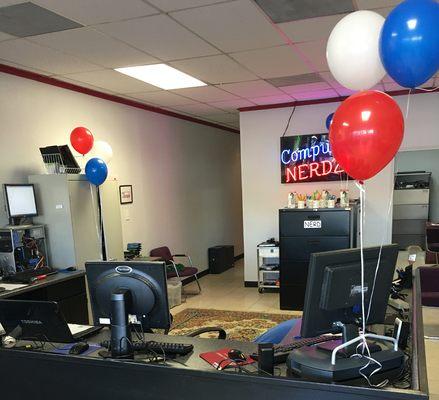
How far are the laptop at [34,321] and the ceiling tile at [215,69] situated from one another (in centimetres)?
269

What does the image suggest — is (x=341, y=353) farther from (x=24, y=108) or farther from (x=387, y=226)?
(x=387, y=226)

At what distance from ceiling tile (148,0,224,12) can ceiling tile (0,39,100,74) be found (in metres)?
1.27

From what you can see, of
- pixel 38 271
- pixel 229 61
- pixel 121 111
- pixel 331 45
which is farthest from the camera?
pixel 121 111

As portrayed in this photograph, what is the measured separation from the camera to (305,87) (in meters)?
5.04

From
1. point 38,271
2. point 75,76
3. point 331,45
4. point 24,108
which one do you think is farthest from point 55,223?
point 331,45

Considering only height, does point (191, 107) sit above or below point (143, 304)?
above

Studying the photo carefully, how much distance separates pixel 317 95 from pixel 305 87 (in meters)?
0.61

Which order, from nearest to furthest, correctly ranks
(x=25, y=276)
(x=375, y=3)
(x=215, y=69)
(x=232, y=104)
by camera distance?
(x=375, y=3)
(x=25, y=276)
(x=215, y=69)
(x=232, y=104)

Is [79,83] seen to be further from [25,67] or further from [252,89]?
[252,89]

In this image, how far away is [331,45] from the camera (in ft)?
7.63

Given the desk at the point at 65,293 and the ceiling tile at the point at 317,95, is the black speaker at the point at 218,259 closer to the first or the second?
the ceiling tile at the point at 317,95

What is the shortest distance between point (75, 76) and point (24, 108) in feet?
2.02

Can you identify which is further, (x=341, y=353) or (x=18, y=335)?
(x=18, y=335)

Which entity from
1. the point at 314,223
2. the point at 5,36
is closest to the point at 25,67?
the point at 5,36
